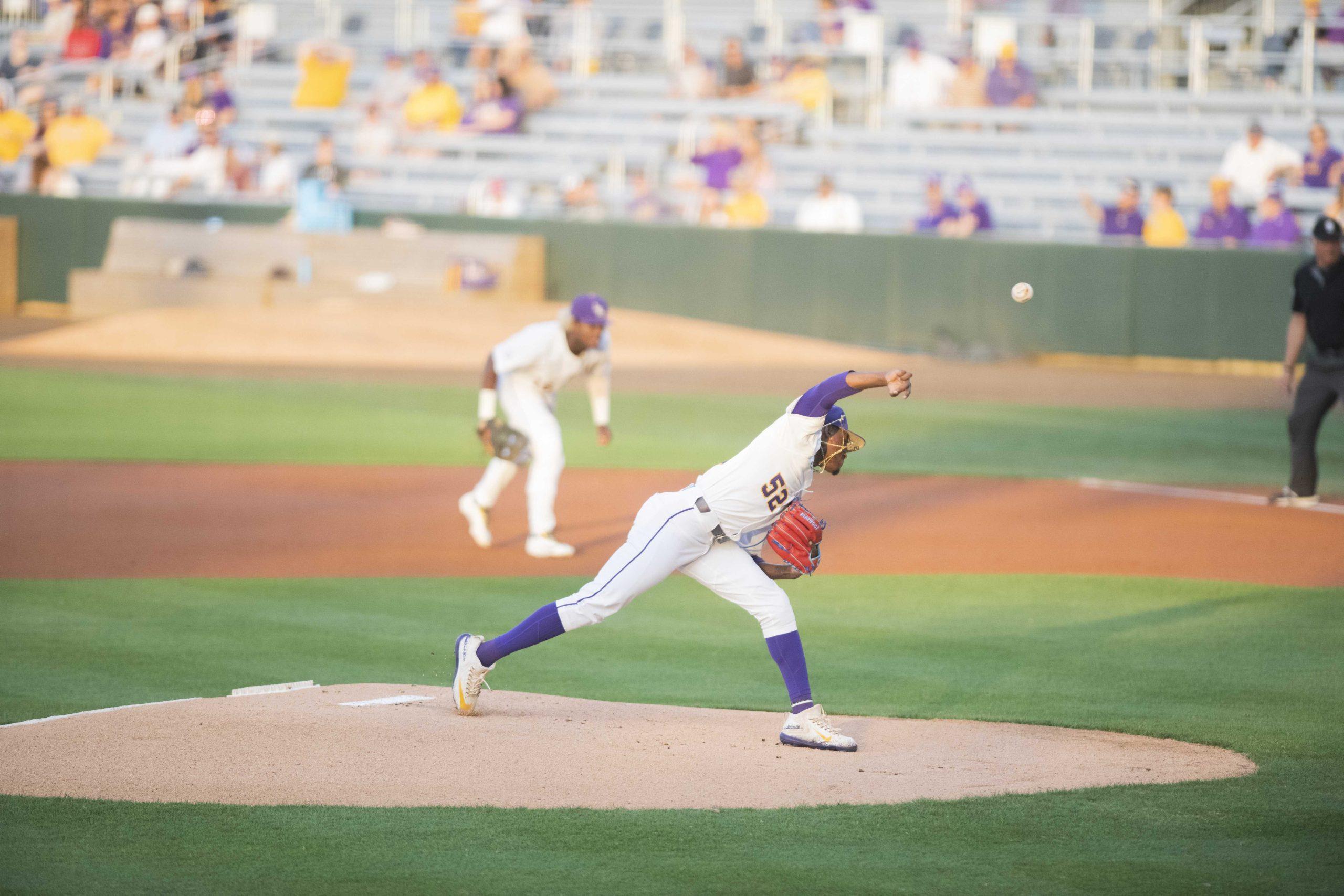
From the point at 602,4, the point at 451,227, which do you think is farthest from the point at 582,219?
the point at 602,4

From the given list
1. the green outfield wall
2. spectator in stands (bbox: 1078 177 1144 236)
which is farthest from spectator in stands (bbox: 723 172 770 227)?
spectator in stands (bbox: 1078 177 1144 236)

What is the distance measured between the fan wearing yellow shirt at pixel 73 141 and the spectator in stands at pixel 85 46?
2586mm

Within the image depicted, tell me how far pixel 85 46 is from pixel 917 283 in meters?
18.2

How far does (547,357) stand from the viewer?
1040 cm

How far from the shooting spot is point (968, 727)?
274 inches

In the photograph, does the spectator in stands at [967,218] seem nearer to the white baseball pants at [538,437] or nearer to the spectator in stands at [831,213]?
the spectator in stands at [831,213]

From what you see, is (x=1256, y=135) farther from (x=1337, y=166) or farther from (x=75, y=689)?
(x=75, y=689)

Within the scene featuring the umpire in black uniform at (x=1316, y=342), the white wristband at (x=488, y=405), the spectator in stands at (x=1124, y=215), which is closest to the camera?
the white wristband at (x=488, y=405)

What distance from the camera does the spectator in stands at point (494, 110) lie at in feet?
89.3

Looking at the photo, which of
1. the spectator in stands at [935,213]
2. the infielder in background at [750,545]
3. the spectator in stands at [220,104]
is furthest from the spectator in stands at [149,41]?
the infielder in background at [750,545]

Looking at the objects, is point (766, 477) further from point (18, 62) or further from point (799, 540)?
point (18, 62)

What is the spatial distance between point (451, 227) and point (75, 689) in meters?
19.3

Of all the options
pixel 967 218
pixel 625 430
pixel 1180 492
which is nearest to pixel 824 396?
pixel 1180 492

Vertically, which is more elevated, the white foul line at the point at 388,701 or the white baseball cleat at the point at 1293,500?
the white foul line at the point at 388,701
